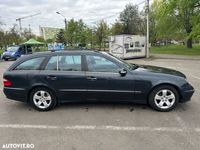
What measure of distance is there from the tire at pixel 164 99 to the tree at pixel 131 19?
4468 centimetres

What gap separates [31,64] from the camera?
5.18 metres

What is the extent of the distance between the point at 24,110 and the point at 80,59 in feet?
6.37

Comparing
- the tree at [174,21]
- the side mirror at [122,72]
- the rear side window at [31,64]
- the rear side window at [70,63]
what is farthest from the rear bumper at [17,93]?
the tree at [174,21]

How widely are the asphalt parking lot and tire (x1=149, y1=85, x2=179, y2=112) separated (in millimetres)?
169

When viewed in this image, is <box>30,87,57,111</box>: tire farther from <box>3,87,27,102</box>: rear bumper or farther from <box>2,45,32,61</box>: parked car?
<box>2,45,32,61</box>: parked car

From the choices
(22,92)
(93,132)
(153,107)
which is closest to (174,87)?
(153,107)

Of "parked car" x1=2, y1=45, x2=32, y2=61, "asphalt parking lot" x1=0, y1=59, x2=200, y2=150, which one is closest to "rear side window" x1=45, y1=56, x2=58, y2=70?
"asphalt parking lot" x1=0, y1=59, x2=200, y2=150

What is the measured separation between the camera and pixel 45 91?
5.05 meters

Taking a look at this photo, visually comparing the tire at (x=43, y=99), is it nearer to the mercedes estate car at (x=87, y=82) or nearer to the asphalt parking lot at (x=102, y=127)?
the mercedes estate car at (x=87, y=82)

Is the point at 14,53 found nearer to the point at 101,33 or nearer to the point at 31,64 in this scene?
the point at 31,64

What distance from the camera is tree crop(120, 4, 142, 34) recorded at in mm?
48188

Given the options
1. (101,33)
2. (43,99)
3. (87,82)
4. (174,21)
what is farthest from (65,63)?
(101,33)

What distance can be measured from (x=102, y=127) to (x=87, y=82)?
4.12 ft

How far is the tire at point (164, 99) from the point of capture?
486 cm
